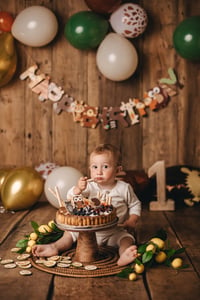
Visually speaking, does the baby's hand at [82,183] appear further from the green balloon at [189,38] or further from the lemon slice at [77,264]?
the green balloon at [189,38]

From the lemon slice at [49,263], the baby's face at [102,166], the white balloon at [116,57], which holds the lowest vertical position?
the lemon slice at [49,263]

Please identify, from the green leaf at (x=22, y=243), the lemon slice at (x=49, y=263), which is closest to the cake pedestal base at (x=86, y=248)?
the lemon slice at (x=49, y=263)

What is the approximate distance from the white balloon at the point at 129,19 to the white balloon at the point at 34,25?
0.49 m

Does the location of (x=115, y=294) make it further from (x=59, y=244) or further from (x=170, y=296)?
(x=59, y=244)

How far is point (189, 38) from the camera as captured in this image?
3471mm

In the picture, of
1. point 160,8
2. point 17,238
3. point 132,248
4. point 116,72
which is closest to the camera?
point 132,248

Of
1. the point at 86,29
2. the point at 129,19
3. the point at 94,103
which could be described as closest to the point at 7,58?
the point at 86,29

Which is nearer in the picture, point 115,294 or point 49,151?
point 115,294

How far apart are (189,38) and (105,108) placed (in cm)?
89

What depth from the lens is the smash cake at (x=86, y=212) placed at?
206 centimetres

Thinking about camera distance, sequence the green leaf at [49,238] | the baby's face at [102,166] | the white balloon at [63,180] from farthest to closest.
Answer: the white balloon at [63,180], the green leaf at [49,238], the baby's face at [102,166]

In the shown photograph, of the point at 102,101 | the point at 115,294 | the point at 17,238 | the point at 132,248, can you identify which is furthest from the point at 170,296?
the point at 102,101

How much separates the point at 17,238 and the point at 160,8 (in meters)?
2.26

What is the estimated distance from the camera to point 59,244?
2.34 m
